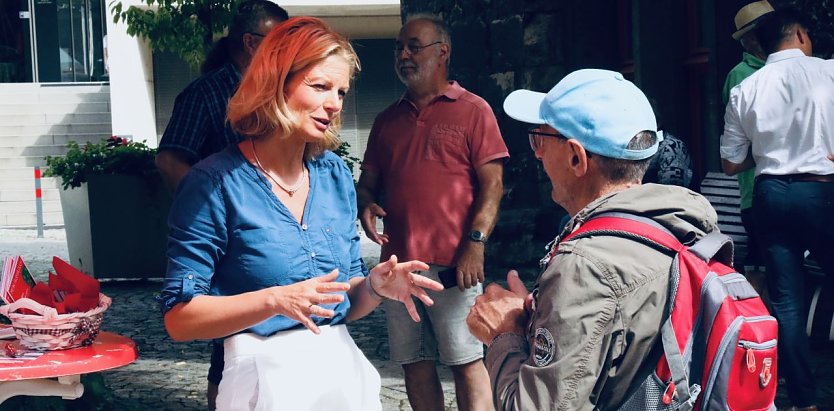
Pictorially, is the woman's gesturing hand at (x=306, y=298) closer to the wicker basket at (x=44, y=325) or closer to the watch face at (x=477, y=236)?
the wicker basket at (x=44, y=325)

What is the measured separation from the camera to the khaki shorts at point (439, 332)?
4430 millimetres

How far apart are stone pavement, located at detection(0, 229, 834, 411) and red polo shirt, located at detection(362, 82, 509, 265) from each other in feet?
3.80

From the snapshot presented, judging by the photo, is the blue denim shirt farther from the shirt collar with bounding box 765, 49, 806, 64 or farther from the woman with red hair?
the shirt collar with bounding box 765, 49, 806, 64

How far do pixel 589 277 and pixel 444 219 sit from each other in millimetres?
2317

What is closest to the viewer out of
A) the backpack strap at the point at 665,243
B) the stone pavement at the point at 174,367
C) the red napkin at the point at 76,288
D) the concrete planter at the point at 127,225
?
the backpack strap at the point at 665,243

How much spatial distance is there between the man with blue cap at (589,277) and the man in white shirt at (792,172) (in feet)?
8.87

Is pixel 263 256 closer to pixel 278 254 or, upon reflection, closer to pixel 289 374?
pixel 278 254

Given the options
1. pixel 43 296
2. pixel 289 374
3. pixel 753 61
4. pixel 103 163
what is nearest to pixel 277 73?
pixel 289 374

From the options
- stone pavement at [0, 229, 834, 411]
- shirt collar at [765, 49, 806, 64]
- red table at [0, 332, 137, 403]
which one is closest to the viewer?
red table at [0, 332, 137, 403]

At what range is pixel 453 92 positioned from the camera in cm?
462

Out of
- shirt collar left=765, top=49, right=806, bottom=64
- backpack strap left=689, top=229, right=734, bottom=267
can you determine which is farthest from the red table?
shirt collar left=765, top=49, right=806, bottom=64

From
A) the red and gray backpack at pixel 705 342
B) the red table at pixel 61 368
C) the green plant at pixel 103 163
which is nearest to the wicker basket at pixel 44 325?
the red table at pixel 61 368

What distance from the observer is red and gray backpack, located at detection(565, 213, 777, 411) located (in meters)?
2.17

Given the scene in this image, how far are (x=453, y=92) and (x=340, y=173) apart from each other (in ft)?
5.31
